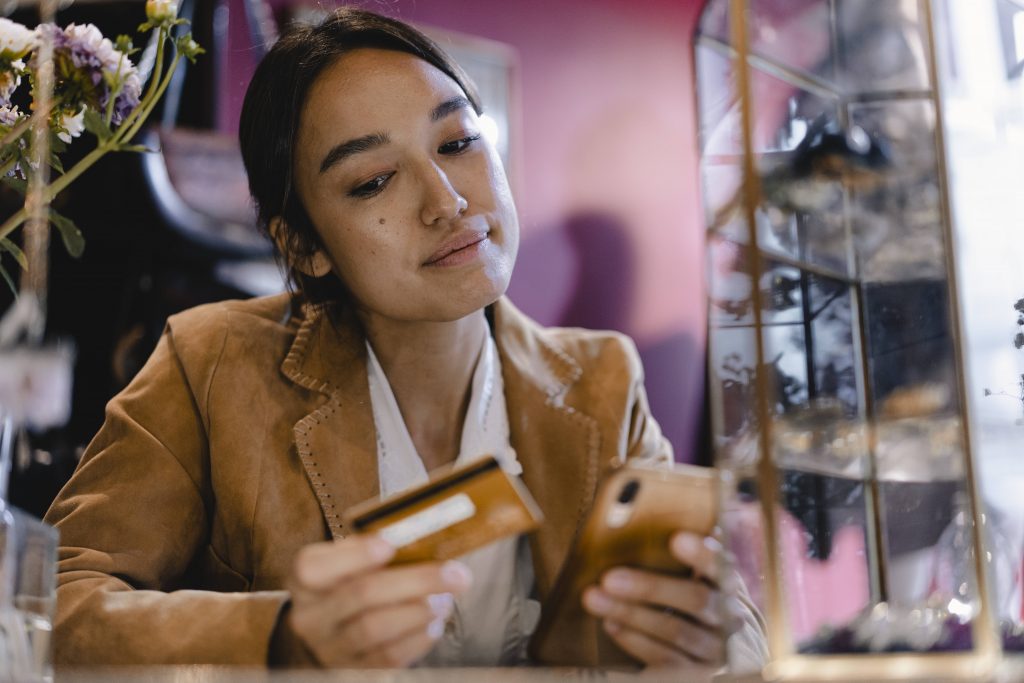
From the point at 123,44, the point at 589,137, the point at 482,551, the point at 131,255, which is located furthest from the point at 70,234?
the point at 589,137

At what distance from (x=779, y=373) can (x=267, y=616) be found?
1.39ft

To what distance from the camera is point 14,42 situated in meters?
0.86

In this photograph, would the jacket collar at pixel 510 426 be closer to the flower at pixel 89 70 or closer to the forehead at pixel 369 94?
the forehead at pixel 369 94

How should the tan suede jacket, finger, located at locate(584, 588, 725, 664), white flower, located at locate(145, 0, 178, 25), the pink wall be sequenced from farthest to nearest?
the pink wall
the tan suede jacket
white flower, located at locate(145, 0, 178, 25)
finger, located at locate(584, 588, 725, 664)

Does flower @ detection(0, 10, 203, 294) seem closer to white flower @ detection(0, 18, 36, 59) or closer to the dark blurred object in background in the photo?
white flower @ detection(0, 18, 36, 59)

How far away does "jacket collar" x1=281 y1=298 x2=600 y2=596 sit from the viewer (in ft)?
3.93

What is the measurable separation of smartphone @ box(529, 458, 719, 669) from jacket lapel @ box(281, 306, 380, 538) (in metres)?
0.49

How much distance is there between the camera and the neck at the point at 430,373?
4.31ft

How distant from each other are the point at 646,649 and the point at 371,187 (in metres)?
0.65

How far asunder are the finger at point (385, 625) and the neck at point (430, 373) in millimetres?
609

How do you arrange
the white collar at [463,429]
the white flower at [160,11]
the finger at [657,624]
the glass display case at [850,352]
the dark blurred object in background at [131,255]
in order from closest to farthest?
the glass display case at [850,352]
the finger at [657,624]
the white flower at [160,11]
the white collar at [463,429]
the dark blurred object in background at [131,255]

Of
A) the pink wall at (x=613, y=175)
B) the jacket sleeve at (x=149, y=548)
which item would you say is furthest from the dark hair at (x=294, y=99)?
the pink wall at (x=613, y=175)

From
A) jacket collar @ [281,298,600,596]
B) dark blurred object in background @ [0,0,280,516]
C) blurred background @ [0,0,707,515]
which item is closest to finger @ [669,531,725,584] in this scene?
jacket collar @ [281,298,600,596]

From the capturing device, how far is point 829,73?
0.65 metres
